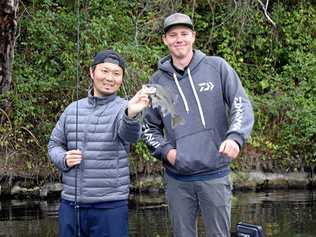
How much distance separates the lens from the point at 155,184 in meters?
10.5

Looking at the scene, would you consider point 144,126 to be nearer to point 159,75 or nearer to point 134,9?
point 159,75

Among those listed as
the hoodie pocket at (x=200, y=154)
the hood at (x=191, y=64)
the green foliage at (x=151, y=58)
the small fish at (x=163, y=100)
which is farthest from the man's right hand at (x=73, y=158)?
the green foliage at (x=151, y=58)

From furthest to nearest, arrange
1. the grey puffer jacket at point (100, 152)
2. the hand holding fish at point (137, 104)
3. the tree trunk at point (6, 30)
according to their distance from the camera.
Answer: the tree trunk at point (6, 30)
the grey puffer jacket at point (100, 152)
the hand holding fish at point (137, 104)

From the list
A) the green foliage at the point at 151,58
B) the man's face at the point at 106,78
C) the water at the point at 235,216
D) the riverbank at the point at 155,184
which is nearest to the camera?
the man's face at the point at 106,78

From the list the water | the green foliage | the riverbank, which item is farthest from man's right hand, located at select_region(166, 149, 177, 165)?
the riverbank

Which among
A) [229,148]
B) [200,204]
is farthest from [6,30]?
[229,148]

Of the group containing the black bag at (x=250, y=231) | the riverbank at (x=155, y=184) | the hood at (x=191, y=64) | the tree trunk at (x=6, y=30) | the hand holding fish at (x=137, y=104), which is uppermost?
the tree trunk at (x=6, y=30)

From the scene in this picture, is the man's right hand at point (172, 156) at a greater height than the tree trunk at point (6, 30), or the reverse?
the tree trunk at point (6, 30)

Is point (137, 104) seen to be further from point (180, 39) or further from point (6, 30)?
point (6, 30)

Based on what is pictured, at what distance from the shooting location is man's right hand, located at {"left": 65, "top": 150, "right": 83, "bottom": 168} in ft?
13.5

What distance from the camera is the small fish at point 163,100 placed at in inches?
162

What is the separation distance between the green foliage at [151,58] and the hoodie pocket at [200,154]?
5347 mm

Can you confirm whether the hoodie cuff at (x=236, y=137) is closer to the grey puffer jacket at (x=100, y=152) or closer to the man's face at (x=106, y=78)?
the grey puffer jacket at (x=100, y=152)

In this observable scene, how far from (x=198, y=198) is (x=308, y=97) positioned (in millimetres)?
8184
